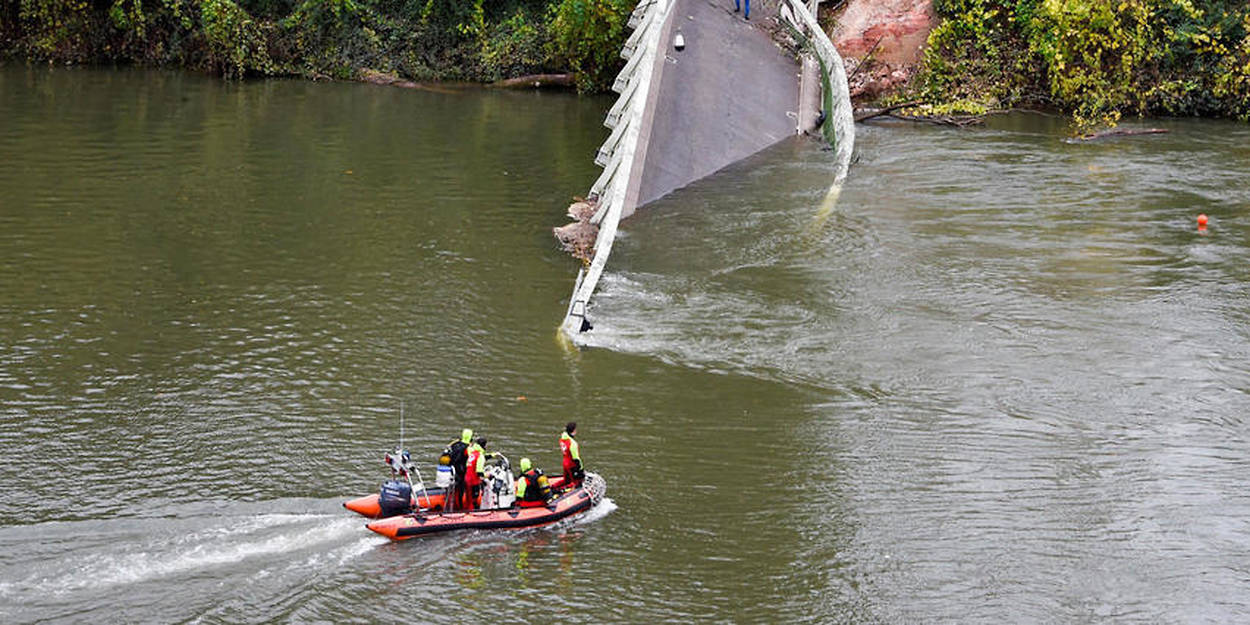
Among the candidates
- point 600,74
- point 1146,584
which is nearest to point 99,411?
point 1146,584

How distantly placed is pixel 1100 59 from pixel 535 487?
31.4 m

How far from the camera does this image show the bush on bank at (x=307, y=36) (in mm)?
53469

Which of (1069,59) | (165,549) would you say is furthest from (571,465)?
(1069,59)

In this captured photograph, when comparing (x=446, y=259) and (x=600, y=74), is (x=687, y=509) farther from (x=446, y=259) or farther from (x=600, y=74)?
(x=600, y=74)

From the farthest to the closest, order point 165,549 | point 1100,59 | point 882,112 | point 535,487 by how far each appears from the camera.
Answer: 1. point 1100,59
2. point 882,112
3. point 535,487
4. point 165,549

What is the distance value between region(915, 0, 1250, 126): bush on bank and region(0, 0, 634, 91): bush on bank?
15010 mm

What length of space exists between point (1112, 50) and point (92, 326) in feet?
A: 106

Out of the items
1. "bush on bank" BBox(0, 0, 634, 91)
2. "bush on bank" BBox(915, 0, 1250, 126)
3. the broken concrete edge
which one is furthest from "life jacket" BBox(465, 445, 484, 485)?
"bush on bank" BBox(0, 0, 634, 91)

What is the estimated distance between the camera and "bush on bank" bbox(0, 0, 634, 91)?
5347cm

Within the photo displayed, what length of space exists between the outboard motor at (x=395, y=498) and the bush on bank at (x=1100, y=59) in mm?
30307

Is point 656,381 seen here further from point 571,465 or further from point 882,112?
point 882,112

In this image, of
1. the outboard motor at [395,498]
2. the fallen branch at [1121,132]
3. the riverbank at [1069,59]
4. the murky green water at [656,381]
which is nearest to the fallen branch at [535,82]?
the riverbank at [1069,59]

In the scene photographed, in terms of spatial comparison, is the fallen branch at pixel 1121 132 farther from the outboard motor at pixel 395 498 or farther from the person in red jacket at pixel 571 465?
the outboard motor at pixel 395 498

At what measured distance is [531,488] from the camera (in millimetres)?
19891
